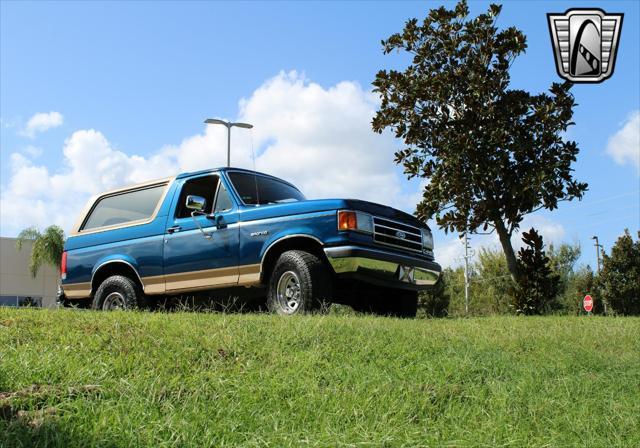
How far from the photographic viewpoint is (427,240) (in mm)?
9398

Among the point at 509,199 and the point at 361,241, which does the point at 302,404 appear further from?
the point at 509,199

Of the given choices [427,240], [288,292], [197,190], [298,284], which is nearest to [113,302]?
[197,190]

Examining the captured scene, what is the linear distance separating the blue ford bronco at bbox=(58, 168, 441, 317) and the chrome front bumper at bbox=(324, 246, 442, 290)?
0.01 meters

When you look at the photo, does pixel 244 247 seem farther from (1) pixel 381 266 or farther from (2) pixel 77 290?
(2) pixel 77 290

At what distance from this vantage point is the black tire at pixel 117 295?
9391 millimetres

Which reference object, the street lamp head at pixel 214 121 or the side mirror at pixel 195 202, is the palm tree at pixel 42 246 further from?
the side mirror at pixel 195 202

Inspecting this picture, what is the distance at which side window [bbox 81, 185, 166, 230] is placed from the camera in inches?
384

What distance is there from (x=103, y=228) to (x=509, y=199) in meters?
8.98

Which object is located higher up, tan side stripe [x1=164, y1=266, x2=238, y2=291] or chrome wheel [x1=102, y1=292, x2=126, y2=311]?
tan side stripe [x1=164, y1=266, x2=238, y2=291]

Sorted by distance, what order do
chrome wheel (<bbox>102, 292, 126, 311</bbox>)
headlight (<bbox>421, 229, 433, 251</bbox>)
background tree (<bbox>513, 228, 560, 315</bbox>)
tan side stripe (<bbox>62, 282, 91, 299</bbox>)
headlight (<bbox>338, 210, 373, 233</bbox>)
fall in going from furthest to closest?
background tree (<bbox>513, 228, 560, 315</bbox>) < tan side stripe (<bbox>62, 282, 91, 299</bbox>) < chrome wheel (<bbox>102, 292, 126, 311</bbox>) < headlight (<bbox>421, 229, 433, 251</bbox>) < headlight (<bbox>338, 210, 373, 233</bbox>)

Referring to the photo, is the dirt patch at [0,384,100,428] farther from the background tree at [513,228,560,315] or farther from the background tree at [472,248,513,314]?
the background tree at [472,248,513,314]

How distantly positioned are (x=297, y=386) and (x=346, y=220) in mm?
3202

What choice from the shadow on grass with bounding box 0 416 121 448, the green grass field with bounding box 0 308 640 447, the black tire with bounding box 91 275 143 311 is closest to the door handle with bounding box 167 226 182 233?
the black tire with bounding box 91 275 143 311

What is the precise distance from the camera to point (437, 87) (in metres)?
→ 15.4
